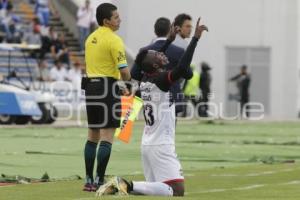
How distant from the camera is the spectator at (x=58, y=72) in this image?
4196 cm

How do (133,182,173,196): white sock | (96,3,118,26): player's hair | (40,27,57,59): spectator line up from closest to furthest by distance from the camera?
(133,182,173,196): white sock
(96,3,118,26): player's hair
(40,27,57,59): spectator

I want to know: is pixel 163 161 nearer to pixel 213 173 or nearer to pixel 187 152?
pixel 213 173

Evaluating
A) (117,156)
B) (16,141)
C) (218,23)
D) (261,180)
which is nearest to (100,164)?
(261,180)

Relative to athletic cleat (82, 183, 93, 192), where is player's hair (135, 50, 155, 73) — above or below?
above

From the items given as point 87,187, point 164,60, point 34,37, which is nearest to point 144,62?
point 164,60

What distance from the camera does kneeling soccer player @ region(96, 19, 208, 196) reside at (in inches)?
505

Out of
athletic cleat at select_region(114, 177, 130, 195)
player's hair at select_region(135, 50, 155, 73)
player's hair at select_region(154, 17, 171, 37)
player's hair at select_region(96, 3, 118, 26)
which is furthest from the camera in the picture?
player's hair at select_region(154, 17, 171, 37)

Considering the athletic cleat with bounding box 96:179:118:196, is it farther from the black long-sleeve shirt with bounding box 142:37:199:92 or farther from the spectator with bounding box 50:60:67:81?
the spectator with bounding box 50:60:67:81

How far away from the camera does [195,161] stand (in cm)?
A: 2014

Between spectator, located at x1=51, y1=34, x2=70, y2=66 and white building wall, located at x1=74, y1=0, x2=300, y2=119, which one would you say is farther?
white building wall, located at x1=74, y1=0, x2=300, y2=119

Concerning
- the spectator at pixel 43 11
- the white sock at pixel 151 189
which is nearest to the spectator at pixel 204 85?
the spectator at pixel 43 11

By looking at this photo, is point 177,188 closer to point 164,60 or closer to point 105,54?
point 164,60

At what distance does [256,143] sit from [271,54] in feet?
84.1

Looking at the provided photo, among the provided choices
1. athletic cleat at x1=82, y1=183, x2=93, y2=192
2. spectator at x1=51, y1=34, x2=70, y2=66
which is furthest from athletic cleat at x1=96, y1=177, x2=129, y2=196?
spectator at x1=51, y1=34, x2=70, y2=66
